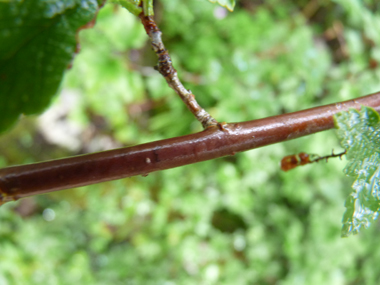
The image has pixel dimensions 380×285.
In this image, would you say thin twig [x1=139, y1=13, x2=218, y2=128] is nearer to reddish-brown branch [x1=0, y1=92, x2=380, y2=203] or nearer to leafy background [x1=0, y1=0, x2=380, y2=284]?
reddish-brown branch [x1=0, y1=92, x2=380, y2=203]

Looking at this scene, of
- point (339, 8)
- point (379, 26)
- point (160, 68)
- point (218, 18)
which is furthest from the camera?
point (339, 8)

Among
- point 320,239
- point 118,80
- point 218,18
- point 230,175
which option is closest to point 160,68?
point 118,80

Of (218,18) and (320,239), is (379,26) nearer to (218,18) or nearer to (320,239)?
(218,18)

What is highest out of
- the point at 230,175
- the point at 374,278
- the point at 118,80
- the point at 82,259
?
the point at 118,80

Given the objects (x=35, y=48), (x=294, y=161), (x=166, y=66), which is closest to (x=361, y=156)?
(x=294, y=161)

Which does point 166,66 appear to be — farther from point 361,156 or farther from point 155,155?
point 361,156

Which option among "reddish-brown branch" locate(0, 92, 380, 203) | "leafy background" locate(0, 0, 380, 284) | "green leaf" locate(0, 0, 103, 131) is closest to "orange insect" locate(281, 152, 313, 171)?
"reddish-brown branch" locate(0, 92, 380, 203)
